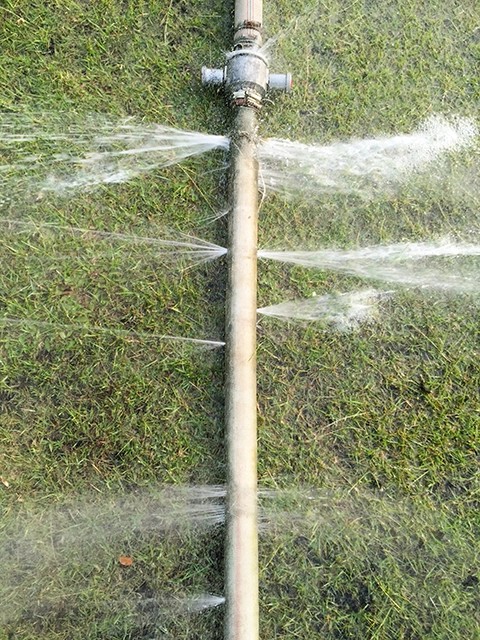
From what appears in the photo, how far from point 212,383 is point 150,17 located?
210cm

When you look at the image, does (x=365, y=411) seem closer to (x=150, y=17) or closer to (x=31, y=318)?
(x=31, y=318)

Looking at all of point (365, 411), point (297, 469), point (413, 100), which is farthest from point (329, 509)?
point (413, 100)

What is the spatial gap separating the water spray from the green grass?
172 mm

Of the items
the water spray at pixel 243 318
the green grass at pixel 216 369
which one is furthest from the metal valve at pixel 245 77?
the green grass at pixel 216 369

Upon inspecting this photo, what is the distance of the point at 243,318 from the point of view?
3051mm

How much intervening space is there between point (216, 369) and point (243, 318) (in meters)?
0.31

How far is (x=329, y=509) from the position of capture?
305 cm

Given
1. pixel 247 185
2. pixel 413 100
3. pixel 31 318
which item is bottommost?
pixel 31 318

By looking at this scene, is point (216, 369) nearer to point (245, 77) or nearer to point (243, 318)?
point (243, 318)

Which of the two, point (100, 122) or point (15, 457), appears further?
point (100, 122)

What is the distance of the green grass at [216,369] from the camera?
9.63ft

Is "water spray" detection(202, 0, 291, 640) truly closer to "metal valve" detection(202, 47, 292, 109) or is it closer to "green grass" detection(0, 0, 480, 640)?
"metal valve" detection(202, 47, 292, 109)

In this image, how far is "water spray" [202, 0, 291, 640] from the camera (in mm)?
2781

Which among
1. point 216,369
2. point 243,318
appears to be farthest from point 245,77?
point 216,369
